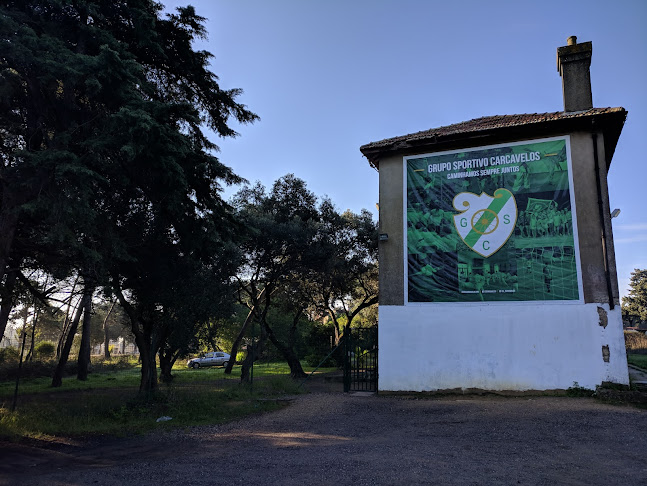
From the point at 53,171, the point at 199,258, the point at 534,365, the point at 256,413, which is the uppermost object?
the point at 53,171

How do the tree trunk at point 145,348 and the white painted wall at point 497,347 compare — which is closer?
the white painted wall at point 497,347

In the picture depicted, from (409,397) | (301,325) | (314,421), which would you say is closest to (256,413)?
(314,421)

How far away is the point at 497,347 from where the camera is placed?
12844 millimetres

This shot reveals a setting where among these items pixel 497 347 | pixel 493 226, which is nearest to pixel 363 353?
pixel 497 347

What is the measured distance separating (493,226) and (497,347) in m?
3.50

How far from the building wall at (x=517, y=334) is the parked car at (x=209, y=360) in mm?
28967

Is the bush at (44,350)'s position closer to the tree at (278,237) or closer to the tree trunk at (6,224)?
the tree at (278,237)

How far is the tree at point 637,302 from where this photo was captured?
5537 cm

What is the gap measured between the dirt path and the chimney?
8.56 meters

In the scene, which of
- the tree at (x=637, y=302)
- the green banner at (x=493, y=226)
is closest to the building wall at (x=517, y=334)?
the green banner at (x=493, y=226)

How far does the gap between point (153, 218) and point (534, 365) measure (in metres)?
11.2

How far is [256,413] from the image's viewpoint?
1160cm

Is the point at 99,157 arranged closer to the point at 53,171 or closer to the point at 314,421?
the point at 53,171

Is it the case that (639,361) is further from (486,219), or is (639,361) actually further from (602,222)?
(486,219)
